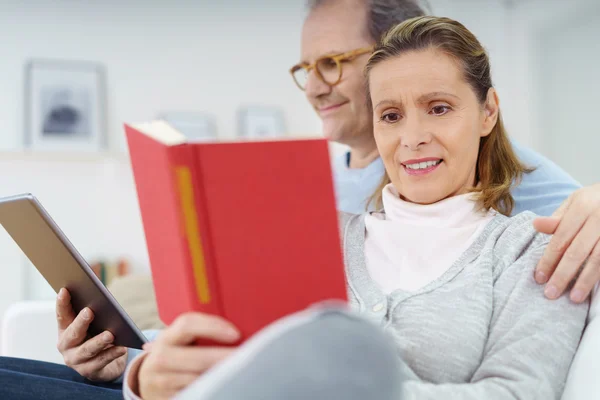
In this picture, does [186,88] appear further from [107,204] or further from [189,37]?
[107,204]

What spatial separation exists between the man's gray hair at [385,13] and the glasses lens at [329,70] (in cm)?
14

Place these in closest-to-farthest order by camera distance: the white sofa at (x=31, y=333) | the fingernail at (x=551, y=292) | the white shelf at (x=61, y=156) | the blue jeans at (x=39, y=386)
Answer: the fingernail at (x=551, y=292) → the blue jeans at (x=39, y=386) → the white sofa at (x=31, y=333) → the white shelf at (x=61, y=156)

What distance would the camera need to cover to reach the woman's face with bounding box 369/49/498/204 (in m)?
1.08

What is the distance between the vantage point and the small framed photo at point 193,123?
141 inches

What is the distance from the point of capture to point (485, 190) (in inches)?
44.3

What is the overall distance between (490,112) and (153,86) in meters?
2.77

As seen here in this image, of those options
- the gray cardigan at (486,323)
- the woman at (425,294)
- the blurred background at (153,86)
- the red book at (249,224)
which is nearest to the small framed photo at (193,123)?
the blurred background at (153,86)

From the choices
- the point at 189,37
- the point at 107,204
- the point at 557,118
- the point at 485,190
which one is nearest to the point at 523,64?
the point at 557,118

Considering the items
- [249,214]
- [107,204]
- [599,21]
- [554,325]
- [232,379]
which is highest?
[599,21]

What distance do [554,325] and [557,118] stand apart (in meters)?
3.61

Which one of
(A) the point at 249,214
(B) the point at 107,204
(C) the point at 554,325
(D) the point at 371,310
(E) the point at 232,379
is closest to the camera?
(E) the point at 232,379

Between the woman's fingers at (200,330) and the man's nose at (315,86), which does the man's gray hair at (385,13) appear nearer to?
the man's nose at (315,86)

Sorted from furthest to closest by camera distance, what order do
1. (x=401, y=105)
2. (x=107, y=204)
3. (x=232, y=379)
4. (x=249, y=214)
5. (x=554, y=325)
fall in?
1. (x=107, y=204)
2. (x=401, y=105)
3. (x=554, y=325)
4. (x=249, y=214)
5. (x=232, y=379)

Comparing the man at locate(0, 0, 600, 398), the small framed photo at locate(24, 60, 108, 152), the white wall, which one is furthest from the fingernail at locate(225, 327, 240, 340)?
the white wall
